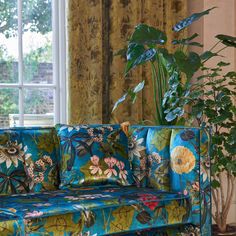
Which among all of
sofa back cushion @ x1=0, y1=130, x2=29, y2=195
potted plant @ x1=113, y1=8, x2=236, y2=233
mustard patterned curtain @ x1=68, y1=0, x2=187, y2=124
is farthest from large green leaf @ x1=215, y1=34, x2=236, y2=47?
sofa back cushion @ x1=0, y1=130, x2=29, y2=195

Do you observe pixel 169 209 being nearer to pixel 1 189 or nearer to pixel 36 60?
pixel 1 189

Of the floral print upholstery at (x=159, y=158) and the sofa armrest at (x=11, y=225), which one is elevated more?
the floral print upholstery at (x=159, y=158)

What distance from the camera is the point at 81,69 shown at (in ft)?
12.0

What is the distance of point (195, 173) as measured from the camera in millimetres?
2799

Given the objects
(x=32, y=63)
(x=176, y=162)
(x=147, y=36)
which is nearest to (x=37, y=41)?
(x=32, y=63)

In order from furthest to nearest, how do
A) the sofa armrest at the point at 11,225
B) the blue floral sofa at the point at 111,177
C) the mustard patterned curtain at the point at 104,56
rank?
the mustard patterned curtain at the point at 104,56 → the blue floral sofa at the point at 111,177 → the sofa armrest at the point at 11,225

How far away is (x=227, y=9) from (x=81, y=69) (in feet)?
4.30

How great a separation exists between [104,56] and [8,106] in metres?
0.76

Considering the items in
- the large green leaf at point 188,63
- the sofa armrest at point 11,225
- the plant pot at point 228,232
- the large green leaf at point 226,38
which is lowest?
the plant pot at point 228,232

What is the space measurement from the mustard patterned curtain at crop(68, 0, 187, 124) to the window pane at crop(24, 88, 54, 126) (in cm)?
23

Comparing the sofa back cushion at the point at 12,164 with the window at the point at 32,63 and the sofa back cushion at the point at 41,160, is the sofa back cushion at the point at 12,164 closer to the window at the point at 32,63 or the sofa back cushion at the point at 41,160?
the sofa back cushion at the point at 41,160

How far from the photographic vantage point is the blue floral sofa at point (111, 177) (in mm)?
2475

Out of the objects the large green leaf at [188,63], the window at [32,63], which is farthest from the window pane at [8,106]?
the large green leaf at [188,63]

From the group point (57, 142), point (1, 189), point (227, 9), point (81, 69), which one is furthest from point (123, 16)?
point (1, 189)
